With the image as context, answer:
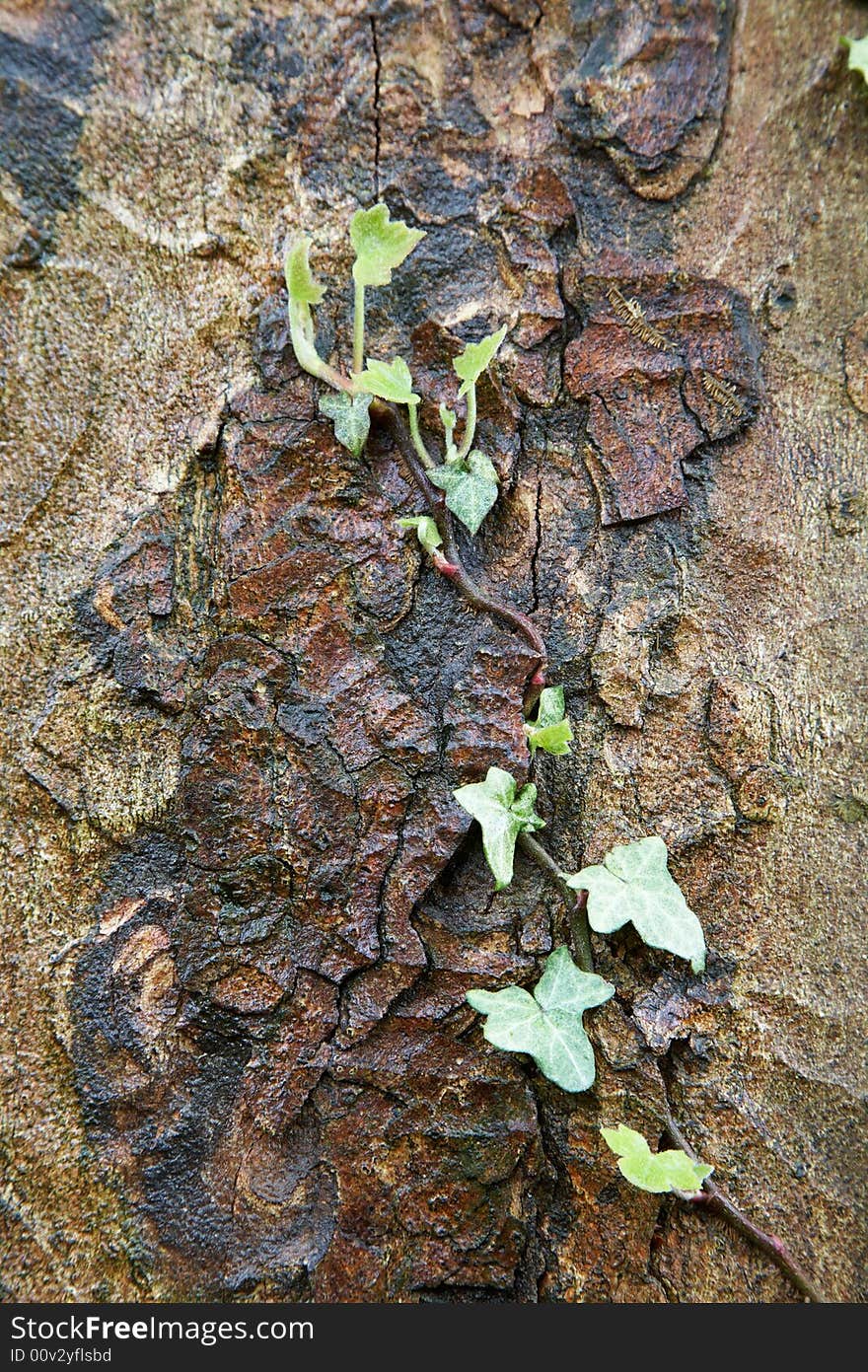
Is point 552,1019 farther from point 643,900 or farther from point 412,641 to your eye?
point 412,641

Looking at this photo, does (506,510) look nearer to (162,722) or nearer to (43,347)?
(162,722)

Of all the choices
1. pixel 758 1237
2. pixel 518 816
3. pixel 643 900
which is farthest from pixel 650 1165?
pixel 518 816

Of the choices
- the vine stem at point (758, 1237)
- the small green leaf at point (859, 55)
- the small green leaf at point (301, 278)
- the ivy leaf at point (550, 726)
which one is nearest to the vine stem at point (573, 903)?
the ivy leaf at point (550, 726)

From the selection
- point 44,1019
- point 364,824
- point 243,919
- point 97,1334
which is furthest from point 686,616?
point 97,1334

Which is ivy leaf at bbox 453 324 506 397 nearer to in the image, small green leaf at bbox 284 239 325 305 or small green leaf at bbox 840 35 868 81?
small green leaf at bbox 284 239 325 305

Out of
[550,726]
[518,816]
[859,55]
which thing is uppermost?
[859,55]

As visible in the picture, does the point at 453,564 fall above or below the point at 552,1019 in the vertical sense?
above

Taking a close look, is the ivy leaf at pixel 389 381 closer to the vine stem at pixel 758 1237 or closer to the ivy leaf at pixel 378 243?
the ivy leaf at pixel 378 243
